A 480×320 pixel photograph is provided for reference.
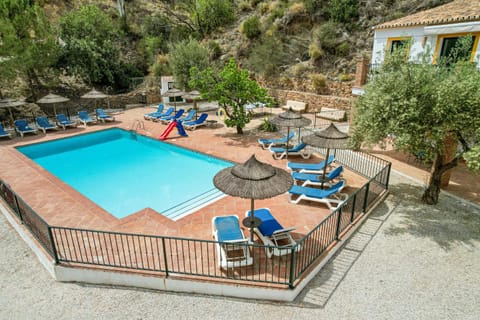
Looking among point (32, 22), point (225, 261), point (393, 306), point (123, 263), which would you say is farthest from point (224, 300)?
point (32, 22)

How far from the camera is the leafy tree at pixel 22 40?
18.5 meters

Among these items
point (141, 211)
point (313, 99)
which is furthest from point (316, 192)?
point (313, 99)

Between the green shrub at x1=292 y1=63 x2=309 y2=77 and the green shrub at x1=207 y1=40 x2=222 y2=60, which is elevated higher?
the green shrub at x1=207 y1=40 x2=222 y2=60

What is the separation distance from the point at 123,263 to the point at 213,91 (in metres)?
10.8

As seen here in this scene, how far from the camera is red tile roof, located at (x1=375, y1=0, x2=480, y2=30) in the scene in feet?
39.9

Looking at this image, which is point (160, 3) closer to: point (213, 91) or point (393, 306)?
point (213, 91)

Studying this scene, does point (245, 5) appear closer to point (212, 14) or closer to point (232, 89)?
point (212, 14)

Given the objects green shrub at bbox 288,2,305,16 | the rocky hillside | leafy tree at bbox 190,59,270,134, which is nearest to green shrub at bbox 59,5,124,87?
the rocky hillside

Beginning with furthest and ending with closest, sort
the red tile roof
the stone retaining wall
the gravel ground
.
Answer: the stone retaining wall, the red tile roof, the gravel ground

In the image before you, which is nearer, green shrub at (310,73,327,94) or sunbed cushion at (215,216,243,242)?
sunbed cushion at (215,216,243,242)

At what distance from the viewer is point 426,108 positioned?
7.51m

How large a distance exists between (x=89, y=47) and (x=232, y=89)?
16679 millimetres

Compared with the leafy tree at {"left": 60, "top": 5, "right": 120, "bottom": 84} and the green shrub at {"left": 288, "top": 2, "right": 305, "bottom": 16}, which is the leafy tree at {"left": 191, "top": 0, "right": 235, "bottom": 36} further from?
the leafy tree at {"left": 60, "top": 5, "right": 120, "bottom": 84}

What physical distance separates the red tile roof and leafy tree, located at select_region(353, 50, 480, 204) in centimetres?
641
